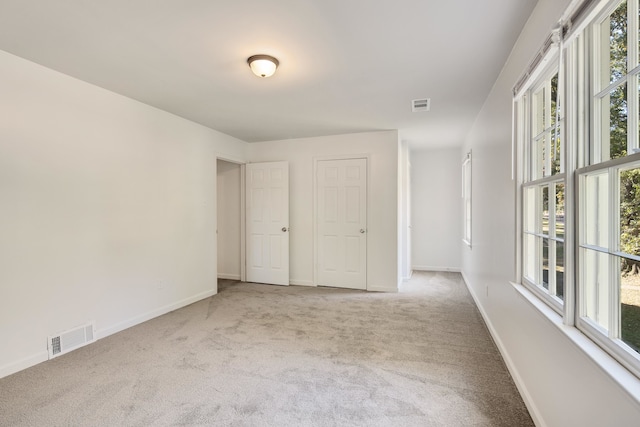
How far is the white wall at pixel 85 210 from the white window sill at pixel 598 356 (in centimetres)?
359

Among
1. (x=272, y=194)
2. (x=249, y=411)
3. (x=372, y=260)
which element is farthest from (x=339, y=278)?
(x=249, y=411)

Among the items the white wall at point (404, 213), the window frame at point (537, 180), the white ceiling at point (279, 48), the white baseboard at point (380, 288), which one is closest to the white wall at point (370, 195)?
the white baseboard at point (380, 288)

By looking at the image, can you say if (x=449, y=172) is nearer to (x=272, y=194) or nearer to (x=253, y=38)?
(x=272, y=194)

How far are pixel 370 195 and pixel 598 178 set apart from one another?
11.4 ft

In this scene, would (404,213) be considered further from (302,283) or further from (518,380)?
(518,380)

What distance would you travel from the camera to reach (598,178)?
53.1 inches

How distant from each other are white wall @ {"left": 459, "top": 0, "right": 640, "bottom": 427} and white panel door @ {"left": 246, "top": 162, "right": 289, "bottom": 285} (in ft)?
9.29

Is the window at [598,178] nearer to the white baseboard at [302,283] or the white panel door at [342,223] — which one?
the white panel door at [342,223]

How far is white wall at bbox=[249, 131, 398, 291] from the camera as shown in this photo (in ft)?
15.4

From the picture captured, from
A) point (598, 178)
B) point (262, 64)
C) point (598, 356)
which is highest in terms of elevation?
point (262, 64)

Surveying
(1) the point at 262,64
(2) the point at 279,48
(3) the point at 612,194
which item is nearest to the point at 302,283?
(1) the point at 262,64

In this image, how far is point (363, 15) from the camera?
76.4 inches

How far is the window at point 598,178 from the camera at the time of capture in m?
1.12

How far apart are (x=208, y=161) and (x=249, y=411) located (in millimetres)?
3441
